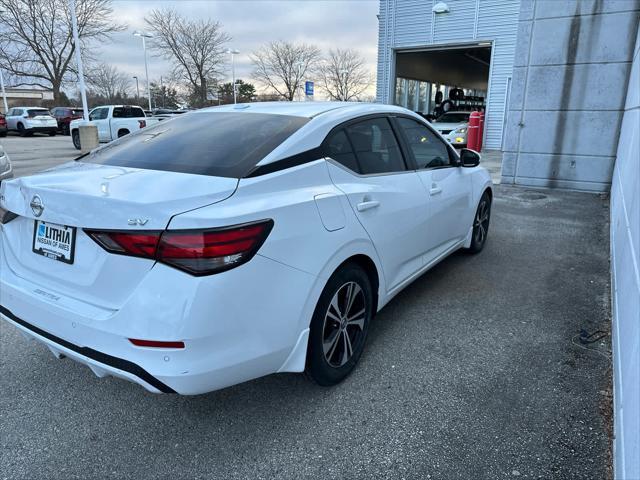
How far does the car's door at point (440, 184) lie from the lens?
12.1 ft

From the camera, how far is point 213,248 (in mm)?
1934

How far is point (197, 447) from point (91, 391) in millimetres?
900

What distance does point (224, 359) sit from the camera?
204 cm

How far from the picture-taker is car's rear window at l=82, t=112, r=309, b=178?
2.44m

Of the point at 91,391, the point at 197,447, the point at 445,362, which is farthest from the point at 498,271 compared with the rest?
the point at 91,391

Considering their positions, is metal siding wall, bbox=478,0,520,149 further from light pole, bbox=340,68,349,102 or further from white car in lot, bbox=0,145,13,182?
light pole, bbox=340,68,349,102

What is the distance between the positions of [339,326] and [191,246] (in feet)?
3.85

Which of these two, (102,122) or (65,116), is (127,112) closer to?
(102,122)

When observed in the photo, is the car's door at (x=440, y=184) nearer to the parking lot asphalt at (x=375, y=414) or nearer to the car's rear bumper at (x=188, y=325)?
the parking lot asphalt at (x=375, y=414)

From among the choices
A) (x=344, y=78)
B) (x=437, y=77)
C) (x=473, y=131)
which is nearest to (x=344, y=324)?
(x=473, y=131)

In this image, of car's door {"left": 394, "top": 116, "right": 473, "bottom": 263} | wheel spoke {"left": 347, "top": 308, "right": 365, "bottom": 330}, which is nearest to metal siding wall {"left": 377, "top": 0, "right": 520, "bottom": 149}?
car's door {"left": 394, "top": 116, "right": 473, "bottom": 263}

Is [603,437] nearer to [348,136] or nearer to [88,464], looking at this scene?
[348,136]

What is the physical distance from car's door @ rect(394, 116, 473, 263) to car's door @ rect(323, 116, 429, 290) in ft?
0.58

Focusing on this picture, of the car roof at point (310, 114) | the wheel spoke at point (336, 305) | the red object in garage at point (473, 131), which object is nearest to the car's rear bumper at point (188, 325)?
the wheel spoke at point (336, 305)
